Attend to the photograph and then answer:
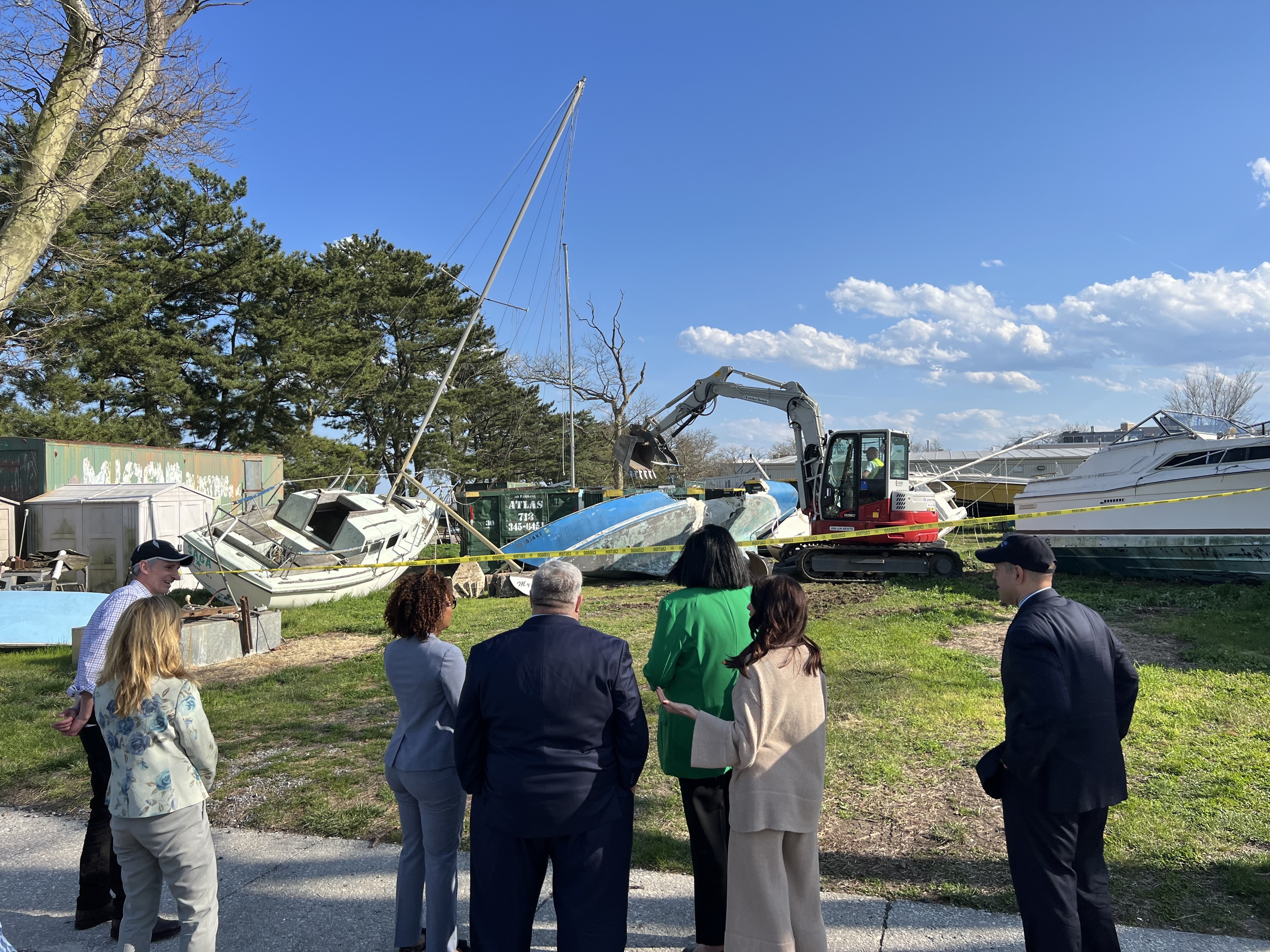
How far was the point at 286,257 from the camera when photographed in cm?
2981

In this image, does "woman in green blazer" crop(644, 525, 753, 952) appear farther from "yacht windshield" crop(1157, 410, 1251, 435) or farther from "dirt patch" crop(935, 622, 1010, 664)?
"yacht windshield" crop(1157, 410, 1251, 435)

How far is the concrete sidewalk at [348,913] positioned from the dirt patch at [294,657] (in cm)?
458

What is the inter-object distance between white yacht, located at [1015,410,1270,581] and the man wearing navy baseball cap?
12.2m

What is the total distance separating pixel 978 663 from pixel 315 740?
6479 millimetres

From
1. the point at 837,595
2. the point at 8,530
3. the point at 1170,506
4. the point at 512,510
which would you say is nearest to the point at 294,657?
the point at 837,595

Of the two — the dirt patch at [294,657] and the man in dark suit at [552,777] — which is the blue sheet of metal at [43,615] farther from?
the man in dark suit at [552,777]

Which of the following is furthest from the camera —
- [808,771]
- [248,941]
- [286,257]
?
[286,257]

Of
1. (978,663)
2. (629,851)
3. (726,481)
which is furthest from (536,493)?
(726,481)

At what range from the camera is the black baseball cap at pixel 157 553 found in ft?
12.3

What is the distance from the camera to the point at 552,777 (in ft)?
8.95

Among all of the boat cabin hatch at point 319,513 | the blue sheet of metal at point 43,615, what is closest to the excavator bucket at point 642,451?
the boat cabin hatch at point 319,513

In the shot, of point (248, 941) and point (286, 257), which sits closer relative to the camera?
point (248, 941)

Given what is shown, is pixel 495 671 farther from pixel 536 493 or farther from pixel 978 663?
pixel 536 493

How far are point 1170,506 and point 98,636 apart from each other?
15138 mm
